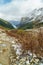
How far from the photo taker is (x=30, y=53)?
10273mm

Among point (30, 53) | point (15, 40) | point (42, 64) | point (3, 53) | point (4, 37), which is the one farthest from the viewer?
point (4, 37)

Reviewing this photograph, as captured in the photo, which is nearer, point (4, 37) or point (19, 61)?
point (19, 61)

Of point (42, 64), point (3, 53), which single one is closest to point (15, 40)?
point (3, 53)

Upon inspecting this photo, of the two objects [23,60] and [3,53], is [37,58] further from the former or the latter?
[3,53]

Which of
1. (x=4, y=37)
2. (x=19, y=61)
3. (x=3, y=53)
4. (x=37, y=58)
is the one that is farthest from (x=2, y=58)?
(x=4, y=37)

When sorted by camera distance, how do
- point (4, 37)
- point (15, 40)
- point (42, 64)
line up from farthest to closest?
point (4, 37) < point (15, 40) < point (42, 64)

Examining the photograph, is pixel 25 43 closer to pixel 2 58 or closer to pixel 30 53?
pixel 30 53

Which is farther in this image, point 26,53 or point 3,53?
point 3,53

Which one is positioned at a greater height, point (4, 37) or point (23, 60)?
point (4, 37)

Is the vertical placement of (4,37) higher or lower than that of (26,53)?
higher

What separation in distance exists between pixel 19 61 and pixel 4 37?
14.3 feet

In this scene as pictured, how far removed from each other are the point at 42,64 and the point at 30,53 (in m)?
0.94

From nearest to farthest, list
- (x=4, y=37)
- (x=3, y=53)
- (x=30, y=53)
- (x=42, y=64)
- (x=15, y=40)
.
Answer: (x=42, y=64) < (x=30, y=53) < (x=3, y=53) < (x=15, y=40) < (x=4, y=37)

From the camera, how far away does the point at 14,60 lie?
33.1ft
